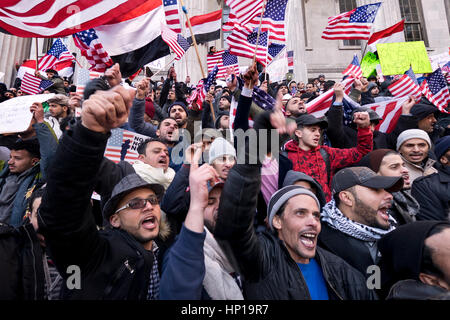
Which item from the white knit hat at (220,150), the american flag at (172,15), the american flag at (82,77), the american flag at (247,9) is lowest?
the white knit hat at (220,150)

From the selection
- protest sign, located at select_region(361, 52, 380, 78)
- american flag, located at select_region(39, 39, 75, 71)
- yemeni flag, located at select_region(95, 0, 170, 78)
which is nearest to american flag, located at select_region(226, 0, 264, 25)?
yemeni flag, located at select_region(95, 0, 170, 78)

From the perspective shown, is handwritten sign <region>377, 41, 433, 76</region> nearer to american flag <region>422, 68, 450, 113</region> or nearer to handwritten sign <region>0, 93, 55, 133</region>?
american flag <region>422, 68, 450, 113</region>

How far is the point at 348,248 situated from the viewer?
244 cm

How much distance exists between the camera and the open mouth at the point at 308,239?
211cm

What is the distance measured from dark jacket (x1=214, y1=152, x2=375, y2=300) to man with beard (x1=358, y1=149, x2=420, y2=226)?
4.28ft

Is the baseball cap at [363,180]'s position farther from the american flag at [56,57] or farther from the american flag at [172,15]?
the american flag at [56,57]

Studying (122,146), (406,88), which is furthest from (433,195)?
(122,146)

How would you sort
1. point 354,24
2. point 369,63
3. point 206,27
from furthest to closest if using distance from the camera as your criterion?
point 369,63 → point 206,27 → point 354,24

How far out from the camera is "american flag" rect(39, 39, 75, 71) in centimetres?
891

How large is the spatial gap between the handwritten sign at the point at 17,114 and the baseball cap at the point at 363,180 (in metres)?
3.69

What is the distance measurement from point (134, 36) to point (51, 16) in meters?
1.05

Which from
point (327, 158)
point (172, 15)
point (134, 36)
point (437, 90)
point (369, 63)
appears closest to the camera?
point (327, 158)

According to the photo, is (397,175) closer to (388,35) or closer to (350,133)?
(350,133)

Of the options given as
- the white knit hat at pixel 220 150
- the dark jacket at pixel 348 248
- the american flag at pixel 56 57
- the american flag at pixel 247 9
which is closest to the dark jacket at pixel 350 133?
the white knit hat at pixel 220 150
